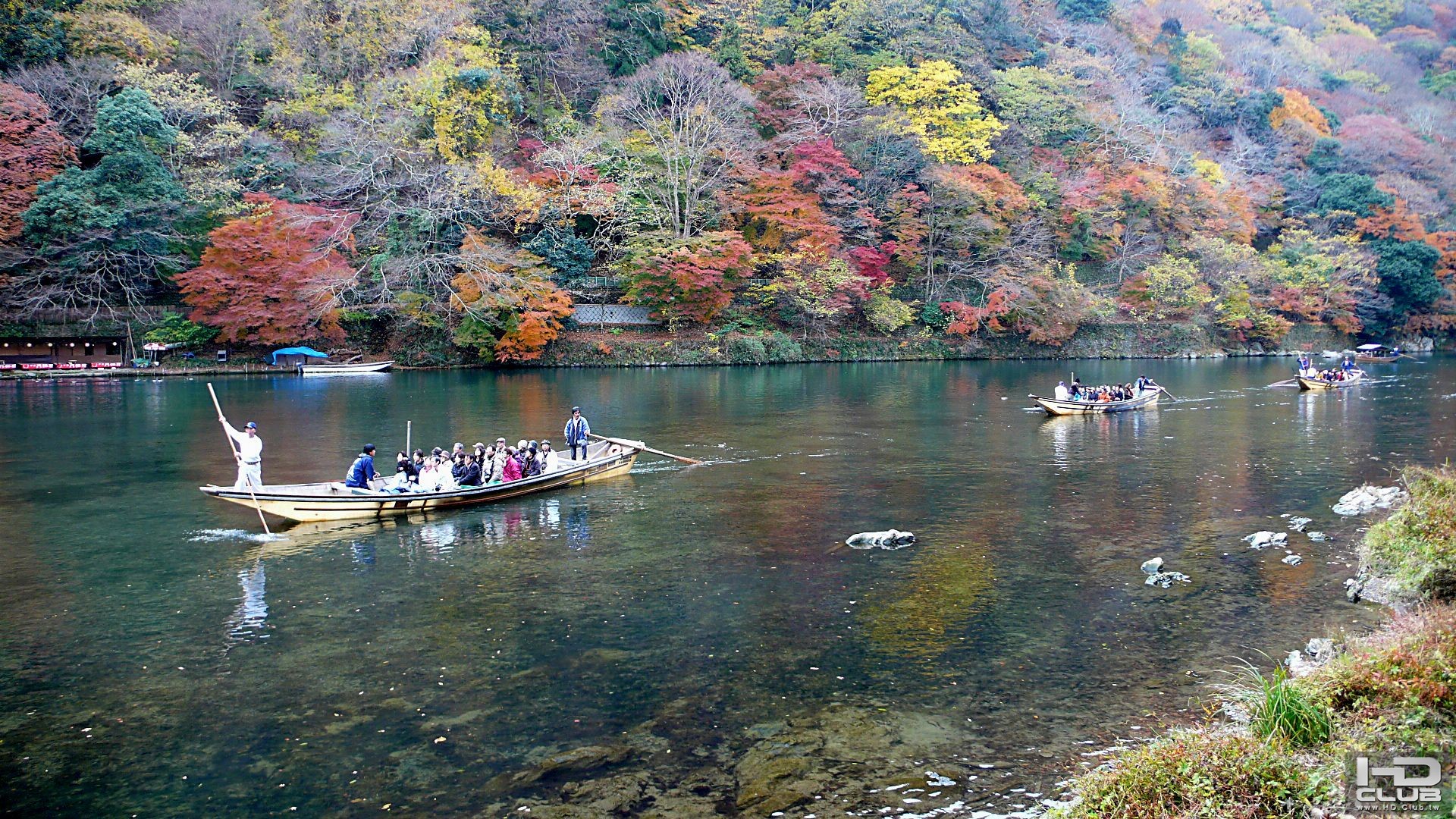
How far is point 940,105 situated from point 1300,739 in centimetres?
6493

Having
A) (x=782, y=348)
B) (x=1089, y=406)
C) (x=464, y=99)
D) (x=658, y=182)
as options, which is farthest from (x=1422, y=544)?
(x=464, y=99)

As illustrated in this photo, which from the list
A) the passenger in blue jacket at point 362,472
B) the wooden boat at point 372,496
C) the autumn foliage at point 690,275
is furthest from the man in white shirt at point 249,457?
the autumn foliage at point 690,275

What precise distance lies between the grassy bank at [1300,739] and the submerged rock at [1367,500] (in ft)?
34.5

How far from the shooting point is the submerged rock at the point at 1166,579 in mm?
14438

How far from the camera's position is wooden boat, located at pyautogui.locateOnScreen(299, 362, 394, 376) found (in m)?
51.1

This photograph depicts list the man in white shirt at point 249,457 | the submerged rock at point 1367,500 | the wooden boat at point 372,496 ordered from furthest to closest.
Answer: the submerged rock at point 1367,500 < the man in white shirt at point 249,457 < the wooden boat at point 372,496

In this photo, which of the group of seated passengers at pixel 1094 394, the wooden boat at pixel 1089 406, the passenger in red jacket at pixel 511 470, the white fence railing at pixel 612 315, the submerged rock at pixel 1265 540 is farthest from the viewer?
the white fence railing at pixel 612 315

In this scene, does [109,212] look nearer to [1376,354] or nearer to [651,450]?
[651,450]

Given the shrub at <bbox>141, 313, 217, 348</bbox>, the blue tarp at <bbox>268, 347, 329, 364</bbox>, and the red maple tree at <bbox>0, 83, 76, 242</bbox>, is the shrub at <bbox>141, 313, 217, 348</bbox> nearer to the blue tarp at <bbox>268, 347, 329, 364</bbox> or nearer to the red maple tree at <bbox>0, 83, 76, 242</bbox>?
the blue tarp at <bbox>268, 347, 329, 364</bbox>

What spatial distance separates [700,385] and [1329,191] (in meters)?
58.6

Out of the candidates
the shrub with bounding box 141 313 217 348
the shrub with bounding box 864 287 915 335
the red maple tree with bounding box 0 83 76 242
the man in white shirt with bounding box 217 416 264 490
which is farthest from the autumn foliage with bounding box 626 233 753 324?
the man in white shirt with bounding box 217 416 264 490

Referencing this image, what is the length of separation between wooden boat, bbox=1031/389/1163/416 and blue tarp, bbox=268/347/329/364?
1441 inches

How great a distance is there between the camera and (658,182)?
58.7 metres

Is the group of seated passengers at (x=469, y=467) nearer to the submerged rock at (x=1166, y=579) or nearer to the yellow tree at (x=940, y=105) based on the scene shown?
the submerged rock at (x=1166, y=579)
